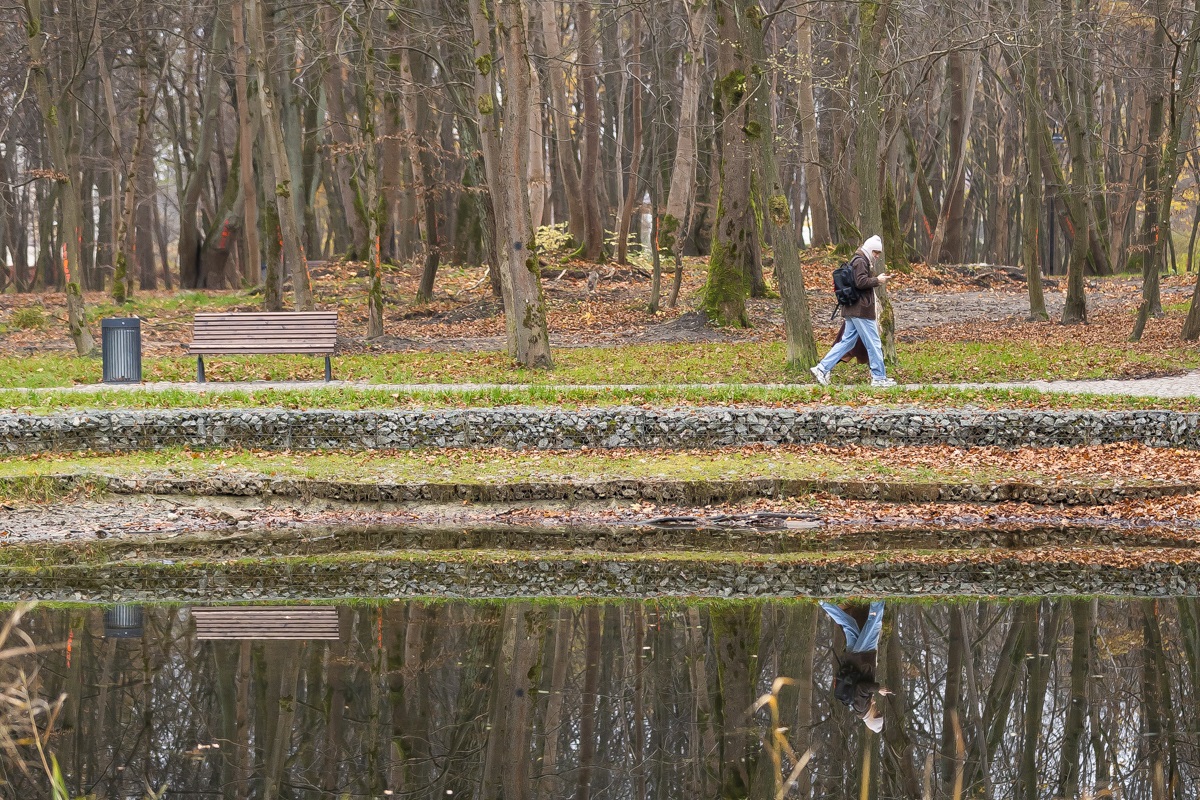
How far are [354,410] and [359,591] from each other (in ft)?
17.8

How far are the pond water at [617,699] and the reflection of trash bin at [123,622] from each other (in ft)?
0.08

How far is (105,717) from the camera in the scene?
657 cm

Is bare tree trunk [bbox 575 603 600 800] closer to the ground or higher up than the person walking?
closer to the ground

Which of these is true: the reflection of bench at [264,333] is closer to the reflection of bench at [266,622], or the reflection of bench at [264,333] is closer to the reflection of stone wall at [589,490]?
the reflection of stone wall at [589,490]

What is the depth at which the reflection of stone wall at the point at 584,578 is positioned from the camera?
30.3ft

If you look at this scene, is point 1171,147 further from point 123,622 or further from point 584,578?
point 123,622

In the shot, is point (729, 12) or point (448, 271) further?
point (448, 271)

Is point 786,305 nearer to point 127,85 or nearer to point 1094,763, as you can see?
point 1094,763

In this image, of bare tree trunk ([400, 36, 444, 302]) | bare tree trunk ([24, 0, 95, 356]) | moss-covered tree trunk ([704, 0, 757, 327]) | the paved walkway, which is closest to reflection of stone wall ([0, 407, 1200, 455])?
the paved walkway

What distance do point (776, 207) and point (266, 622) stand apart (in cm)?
996

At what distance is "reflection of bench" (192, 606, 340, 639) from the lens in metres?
8.27

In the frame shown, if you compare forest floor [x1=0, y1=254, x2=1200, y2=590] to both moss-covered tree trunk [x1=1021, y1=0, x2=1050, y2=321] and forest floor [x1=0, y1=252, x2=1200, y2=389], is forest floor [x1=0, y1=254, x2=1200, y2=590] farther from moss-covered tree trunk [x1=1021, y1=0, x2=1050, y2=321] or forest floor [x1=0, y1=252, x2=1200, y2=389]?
moss-covered tree trunk [x1=1021, y1=0, x2=1050, y2=321]

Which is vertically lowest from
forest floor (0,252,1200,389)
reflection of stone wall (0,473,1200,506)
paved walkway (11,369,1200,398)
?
reflection of stone wall (0,473,1200,506)

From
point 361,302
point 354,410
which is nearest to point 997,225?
point 361,302
